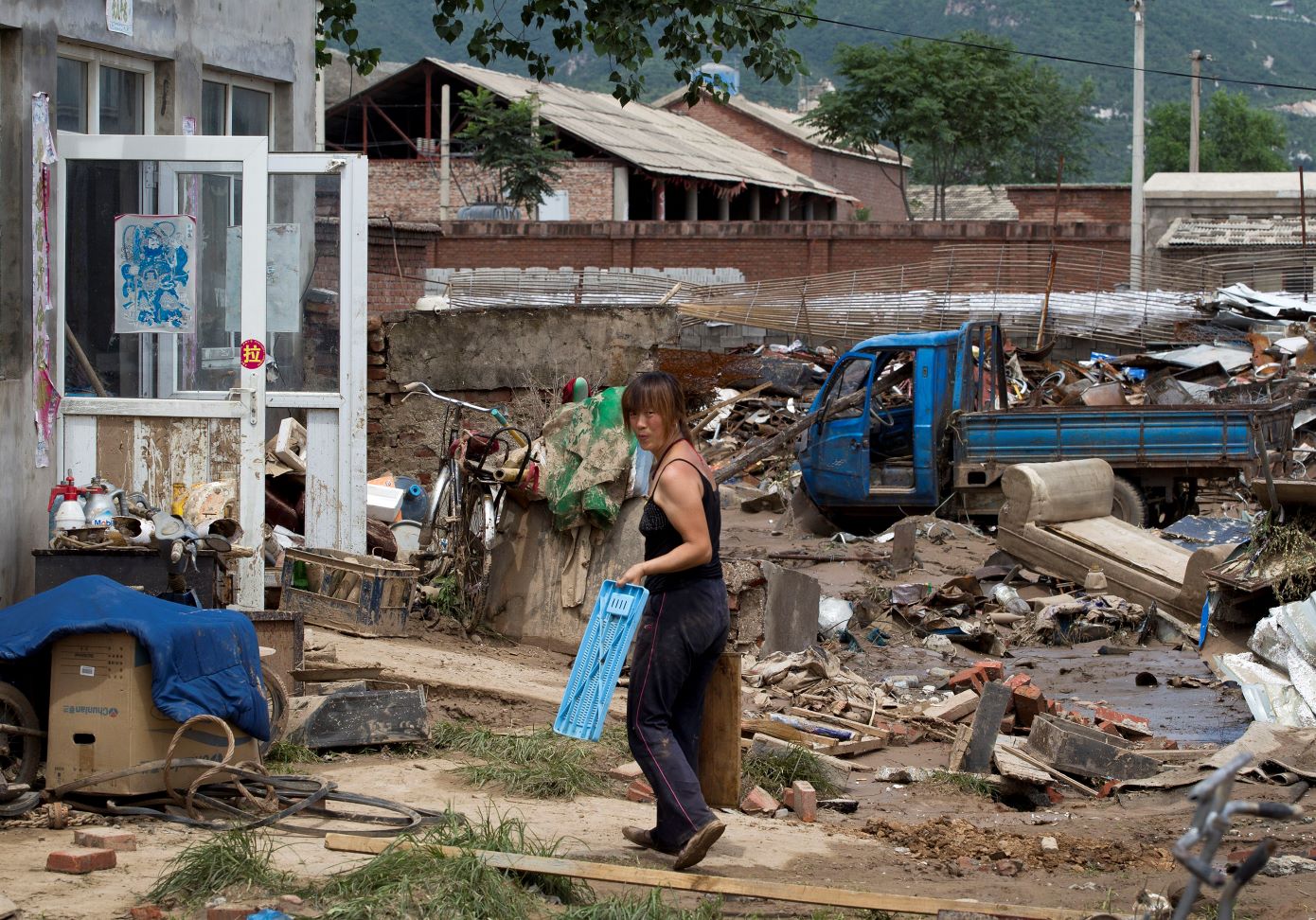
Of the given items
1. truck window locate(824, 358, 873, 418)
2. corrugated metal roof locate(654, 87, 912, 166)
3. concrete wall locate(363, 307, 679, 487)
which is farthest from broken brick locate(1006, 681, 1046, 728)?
corrugated metal roof locate(654, 87, 912, 166)

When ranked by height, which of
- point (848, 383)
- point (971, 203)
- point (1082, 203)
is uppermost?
point (971, 203)

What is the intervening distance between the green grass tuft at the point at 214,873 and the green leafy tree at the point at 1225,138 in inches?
3079

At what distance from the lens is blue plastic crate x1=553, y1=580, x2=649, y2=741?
4859 millimetres

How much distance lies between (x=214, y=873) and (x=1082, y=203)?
39.1 m

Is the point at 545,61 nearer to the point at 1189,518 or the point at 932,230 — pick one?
the point at 1189,518

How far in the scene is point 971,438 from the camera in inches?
575

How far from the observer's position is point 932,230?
28516 mm

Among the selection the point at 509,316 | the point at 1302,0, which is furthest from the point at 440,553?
the point at 1302,0

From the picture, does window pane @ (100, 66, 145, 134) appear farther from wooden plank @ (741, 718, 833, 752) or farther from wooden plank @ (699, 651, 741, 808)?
wooden plank @ (699, 651, 741, 808)

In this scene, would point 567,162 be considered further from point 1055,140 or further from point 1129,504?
point 1055,140

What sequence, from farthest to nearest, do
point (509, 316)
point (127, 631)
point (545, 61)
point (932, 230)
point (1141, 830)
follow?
1. point (932, 230)
2. point (509, 316)
3. point (545, 61)
4. point (1141, 830)
5. point (127, 631)

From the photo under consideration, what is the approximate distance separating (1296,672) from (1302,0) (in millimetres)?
167914

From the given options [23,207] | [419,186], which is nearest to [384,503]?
[23,207]

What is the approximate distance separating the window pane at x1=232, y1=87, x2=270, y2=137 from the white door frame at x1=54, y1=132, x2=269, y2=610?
1610 millimetres
